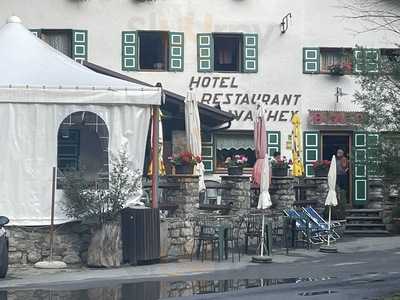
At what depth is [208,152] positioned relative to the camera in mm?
25062

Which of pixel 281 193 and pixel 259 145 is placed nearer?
pixel 259 145

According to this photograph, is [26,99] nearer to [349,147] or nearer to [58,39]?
[58,39]

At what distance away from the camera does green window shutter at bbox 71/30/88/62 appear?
24.9 meters

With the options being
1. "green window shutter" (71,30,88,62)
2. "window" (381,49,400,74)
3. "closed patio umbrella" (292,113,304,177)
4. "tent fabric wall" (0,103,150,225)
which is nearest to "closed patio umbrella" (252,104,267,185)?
"closed patio umbrella" (292,113,304,177)

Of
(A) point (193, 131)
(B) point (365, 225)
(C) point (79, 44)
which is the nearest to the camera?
(A) point (193, 131)

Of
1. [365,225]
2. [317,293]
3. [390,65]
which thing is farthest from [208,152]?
[317,293]

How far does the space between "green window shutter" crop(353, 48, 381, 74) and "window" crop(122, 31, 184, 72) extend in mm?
8629

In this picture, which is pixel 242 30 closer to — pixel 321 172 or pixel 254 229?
pixel 321 172

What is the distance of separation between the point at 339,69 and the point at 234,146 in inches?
149

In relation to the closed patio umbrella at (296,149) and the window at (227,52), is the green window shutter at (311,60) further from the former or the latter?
the closed patio umbrella at (296,149)

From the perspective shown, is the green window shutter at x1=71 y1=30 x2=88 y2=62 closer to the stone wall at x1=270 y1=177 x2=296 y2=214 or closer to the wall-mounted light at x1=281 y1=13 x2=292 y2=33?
the wall-mounted light at x1=281 y1=13 x2=292 y2=33

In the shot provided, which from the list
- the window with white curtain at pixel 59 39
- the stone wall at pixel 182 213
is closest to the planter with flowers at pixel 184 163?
the stone wall at pixel 182 213

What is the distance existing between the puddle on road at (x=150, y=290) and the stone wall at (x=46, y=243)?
113 inches

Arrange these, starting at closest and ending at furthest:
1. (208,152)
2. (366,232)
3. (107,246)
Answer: (107,246), (366,232), (208,152)
